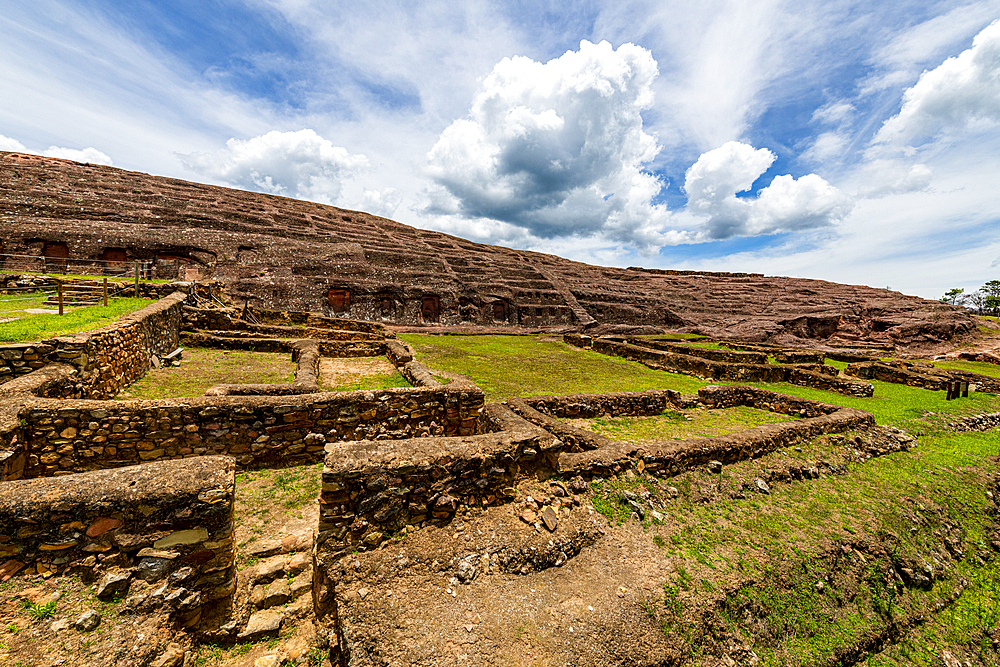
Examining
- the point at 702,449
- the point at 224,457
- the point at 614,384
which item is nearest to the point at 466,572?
the point at 224,457

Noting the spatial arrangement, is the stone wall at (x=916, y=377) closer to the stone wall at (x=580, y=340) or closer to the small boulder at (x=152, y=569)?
the stone wall at (x=580, y=340)

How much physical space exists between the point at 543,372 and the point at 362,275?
22196mm

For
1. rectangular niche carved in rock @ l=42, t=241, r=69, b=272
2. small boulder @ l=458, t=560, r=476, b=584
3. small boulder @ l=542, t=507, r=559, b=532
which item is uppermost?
rectangular niche carved in rock @ l=42, t=241, r=69, b=272

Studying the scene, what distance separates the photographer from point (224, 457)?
3564 millimetres

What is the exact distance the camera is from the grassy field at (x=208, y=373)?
8125mm

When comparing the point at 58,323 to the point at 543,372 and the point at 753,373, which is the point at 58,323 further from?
the point at 753,373

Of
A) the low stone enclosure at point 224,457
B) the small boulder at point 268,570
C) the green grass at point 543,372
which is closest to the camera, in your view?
the low stone enclosure at point 224,457

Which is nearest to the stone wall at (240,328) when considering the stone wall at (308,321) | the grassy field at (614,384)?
the stone wall at (308,321)

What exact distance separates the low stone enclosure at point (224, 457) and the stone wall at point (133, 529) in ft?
0.04

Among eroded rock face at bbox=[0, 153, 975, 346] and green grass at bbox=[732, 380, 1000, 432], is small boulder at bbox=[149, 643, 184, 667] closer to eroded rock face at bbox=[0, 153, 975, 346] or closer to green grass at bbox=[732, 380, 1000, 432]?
green grass at bbox=[732, 380, 1000, 432]

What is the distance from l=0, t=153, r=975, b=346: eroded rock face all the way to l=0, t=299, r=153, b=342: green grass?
16.2 metres

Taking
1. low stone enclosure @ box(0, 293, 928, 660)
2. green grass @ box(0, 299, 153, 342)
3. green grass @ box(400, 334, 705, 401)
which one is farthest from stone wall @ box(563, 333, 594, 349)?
green grass @ box(0, 299, 153, 342)

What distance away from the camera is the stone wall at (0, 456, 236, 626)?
2885 millimetres

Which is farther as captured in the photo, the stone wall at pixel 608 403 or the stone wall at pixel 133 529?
the stone wall at pixel 608 403
